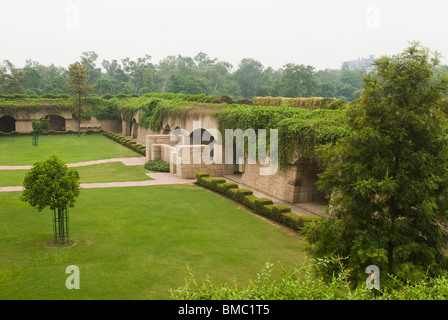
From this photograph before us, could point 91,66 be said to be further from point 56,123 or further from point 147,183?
point 147,183

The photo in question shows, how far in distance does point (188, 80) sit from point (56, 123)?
78.7ft

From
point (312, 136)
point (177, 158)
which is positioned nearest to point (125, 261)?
point (312, 136)

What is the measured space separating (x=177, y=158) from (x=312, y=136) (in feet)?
27.5

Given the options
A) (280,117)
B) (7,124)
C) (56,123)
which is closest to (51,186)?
(280,117)

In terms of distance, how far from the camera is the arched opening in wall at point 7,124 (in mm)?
41469

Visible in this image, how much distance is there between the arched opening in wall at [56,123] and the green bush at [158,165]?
84.5 feet

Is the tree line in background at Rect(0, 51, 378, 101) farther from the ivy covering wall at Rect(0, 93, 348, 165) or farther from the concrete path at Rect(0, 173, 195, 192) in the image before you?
the concrete path at Rect(0, 173, 195, 192)

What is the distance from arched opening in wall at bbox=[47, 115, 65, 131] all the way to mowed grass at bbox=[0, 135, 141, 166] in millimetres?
6106

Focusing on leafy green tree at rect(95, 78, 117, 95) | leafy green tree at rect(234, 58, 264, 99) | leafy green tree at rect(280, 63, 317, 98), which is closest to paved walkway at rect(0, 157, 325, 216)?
leafy green tree at rect(280, 63, 317, 98)

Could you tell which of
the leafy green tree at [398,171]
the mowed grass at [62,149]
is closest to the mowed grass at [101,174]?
the mowed grass at [62,149]

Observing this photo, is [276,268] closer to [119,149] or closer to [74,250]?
[74,250]

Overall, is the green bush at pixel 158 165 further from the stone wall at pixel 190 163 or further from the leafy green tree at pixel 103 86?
the leafy green tree at pixel 103 86

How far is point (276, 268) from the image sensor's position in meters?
9.16

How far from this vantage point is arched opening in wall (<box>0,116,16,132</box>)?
1633 inches
